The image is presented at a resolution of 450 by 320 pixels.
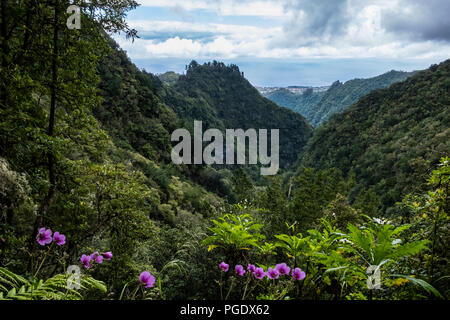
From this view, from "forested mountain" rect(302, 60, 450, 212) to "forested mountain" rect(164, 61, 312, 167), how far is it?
40.2 meters

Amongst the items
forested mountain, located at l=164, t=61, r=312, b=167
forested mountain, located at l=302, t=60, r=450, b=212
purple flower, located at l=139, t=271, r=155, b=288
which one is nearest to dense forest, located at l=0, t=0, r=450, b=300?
purple flower, located at l=139, t=271, r=155, b=288

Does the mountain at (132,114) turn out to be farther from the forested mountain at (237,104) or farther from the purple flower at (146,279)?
the forested mountain at (237,104)

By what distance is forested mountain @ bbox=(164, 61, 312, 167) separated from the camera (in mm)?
134250

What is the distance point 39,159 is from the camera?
5.09 metres

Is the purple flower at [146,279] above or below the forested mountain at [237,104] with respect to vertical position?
below

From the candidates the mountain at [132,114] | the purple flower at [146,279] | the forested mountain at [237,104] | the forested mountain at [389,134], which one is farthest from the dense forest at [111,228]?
the forested mountain at [237,104]

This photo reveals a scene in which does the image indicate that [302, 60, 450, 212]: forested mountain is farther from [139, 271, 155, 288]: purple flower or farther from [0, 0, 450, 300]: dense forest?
[139, 271, 155, 288]: purple flower

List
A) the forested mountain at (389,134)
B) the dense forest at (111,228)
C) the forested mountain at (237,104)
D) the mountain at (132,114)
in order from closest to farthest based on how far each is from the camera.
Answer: the dense forest at (111,228), the mountain at (132,114), the forested mountain at (389,134), the forested mountain at (237,104)

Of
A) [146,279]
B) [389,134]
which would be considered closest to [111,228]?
[146,279]

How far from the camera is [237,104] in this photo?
155500 mm

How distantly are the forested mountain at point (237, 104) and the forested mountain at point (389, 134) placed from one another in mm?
40200

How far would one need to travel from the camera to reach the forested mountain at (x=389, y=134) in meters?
49.1

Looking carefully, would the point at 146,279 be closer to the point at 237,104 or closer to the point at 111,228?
the point at 111,228
